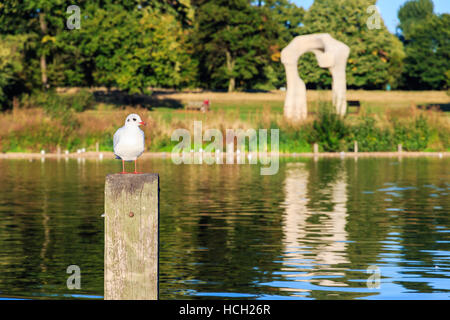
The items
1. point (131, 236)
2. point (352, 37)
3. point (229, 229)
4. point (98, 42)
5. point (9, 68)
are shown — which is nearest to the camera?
point (131, 236)

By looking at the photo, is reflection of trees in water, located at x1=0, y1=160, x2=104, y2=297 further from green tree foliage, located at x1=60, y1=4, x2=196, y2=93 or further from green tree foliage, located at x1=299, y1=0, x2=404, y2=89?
green tree foliage, located at x1=299, y1=0, x2=404, y2=89

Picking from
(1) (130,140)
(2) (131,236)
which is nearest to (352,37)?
(1) (130,140)

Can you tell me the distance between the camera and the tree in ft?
316

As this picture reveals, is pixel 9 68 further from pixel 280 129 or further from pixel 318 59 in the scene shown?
pixel 280 129

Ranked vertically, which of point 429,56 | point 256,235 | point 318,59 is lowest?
point 256,235

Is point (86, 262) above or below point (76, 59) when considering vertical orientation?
below

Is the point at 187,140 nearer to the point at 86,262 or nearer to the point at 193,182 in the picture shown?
the point at 193,182

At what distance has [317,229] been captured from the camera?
18125 millimetres

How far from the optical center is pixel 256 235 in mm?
17406

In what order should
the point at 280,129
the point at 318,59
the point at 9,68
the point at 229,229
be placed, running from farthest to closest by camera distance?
the point at 9,68 < the point at 318,59 < the point at 280,129 < the point at 229,229

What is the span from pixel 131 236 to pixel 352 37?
10192cm

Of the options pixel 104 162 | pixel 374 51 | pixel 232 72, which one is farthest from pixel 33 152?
pixel 374 51

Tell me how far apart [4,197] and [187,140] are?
20869 millimetres

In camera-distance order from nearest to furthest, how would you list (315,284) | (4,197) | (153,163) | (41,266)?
1. (315,284)
2. (41,266)
3. (4,197)
4. (153,163)
